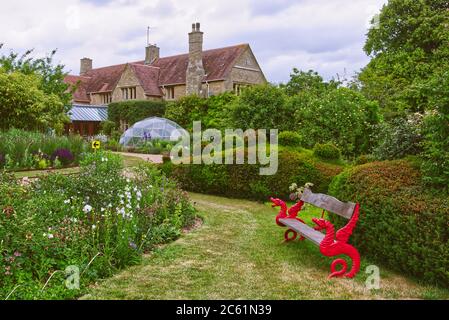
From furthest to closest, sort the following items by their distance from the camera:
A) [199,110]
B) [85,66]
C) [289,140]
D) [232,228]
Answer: [85,66]
[199,110]
[289,140]
[232,228]

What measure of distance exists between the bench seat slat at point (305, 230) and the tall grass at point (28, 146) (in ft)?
35.5

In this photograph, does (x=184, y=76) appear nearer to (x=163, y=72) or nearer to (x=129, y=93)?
→ (x=163, y=72)

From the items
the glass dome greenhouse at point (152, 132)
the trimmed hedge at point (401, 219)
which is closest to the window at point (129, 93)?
the glass dome greenhouse at point (152, 132)

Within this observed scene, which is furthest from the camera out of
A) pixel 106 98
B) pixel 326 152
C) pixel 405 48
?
pixel 106 98

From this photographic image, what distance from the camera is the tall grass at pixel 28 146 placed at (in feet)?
52.6

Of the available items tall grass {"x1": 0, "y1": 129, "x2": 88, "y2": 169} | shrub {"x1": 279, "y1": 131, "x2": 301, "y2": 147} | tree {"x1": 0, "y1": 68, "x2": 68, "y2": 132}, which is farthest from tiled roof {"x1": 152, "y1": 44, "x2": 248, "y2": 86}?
shrub {"x1": 279, "y1": 131, "x2": 301, "y2": 147}

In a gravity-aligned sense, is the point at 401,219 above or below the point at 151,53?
below

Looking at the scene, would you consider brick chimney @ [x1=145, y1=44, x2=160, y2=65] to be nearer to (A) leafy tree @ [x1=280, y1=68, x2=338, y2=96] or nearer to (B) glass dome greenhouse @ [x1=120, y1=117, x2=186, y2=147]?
(B) glass dome greenhouse @ [x1=120, y1=117, x2=186, y2=147]

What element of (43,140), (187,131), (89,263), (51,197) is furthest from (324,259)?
(187,131)

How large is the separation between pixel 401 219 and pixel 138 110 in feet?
117

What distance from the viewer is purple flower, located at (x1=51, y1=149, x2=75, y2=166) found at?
681 inches

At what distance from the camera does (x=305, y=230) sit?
7.46m

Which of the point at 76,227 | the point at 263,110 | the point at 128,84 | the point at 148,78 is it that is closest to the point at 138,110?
the point at 128,84
